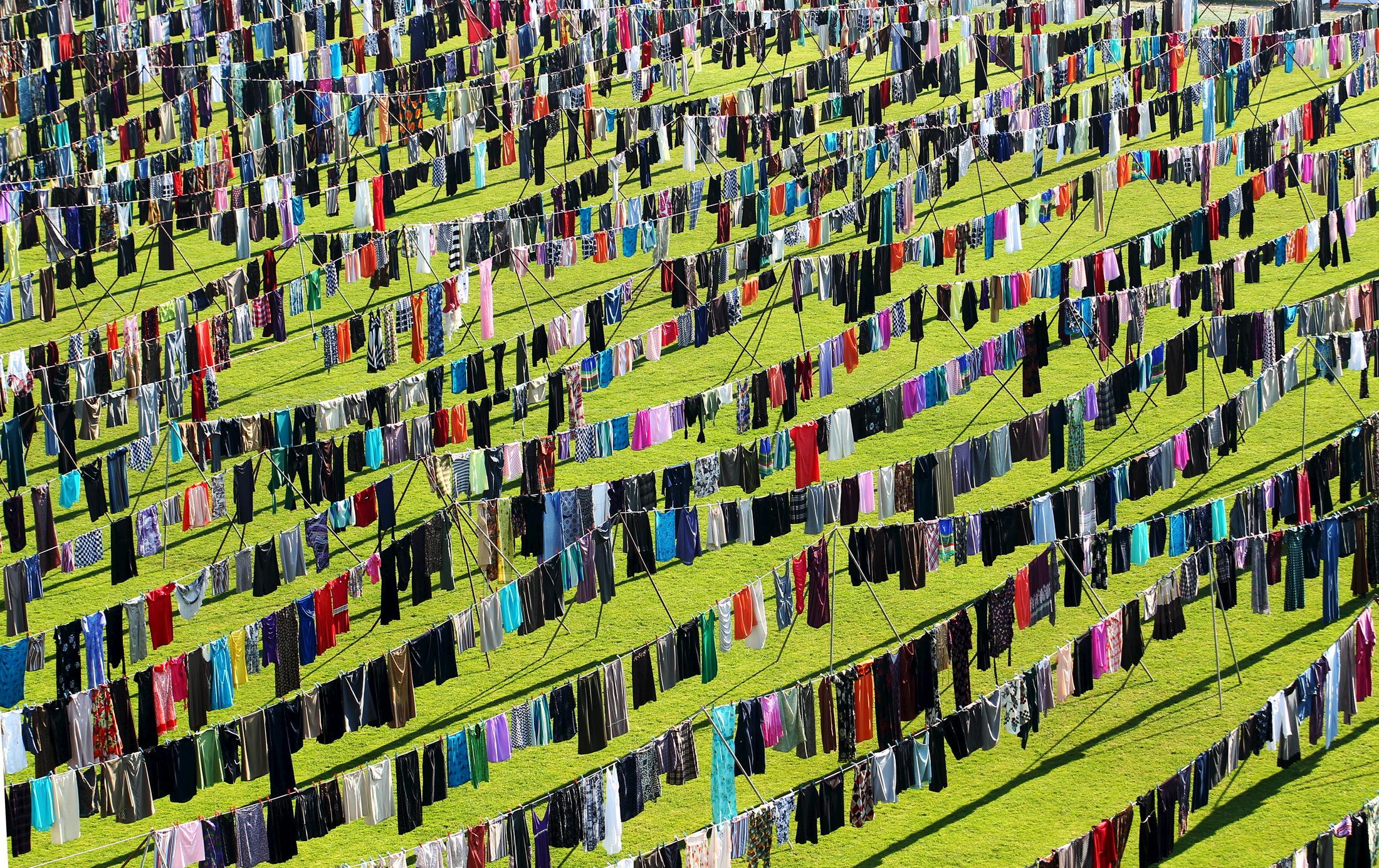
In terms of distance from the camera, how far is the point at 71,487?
30188 mm

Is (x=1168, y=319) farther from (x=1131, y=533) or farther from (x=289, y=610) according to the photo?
(x=289, y=610)

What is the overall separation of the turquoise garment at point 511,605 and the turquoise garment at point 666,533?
208 cm

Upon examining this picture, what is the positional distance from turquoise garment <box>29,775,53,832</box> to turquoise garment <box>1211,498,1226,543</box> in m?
14.9

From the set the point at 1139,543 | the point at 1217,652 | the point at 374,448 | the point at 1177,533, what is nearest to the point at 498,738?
the point at 374,448

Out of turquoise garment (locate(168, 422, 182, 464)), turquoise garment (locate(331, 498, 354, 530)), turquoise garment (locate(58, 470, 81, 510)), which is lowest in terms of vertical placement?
turquoise garment (locate(331, 498, 354, 530))

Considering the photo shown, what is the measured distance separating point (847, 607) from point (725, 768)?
248 inches

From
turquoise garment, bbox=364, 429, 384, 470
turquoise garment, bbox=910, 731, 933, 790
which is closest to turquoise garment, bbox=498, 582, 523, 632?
turquoise garment, bbox=364, 429, 384, 470

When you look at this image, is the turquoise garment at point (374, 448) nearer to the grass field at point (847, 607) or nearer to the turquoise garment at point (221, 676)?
the grass field at point (847, 607)

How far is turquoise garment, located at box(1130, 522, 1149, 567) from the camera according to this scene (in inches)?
1045

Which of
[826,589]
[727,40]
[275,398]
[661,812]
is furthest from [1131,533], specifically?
[727,40]

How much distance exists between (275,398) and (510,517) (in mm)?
10600

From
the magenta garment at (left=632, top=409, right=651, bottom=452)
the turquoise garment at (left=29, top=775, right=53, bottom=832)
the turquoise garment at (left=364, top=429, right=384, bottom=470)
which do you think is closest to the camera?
the turquoise garment at (left=29, top=775, right=53, bottom=832)

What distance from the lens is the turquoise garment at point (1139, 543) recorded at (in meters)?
26.5

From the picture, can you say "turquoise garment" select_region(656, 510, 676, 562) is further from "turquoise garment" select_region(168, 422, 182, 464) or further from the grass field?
"turquoise garment" select_region(168, 422, 182, 464)
